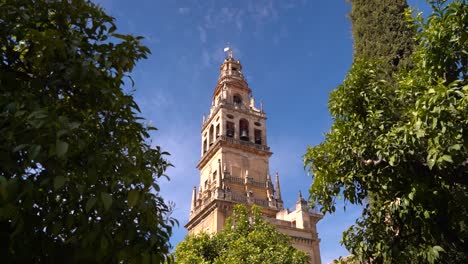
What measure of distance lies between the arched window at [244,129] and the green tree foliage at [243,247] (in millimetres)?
16694

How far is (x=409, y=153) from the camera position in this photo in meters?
6.25

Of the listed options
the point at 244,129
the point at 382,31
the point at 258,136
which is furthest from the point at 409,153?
the point at 258,136

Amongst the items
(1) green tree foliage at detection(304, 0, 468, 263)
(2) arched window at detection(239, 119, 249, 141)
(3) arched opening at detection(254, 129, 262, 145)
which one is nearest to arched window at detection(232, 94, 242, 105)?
(2) arched window at detection(239, 119, 249, 141)

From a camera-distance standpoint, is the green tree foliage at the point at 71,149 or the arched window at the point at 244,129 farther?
the arched window at the point at 244,129

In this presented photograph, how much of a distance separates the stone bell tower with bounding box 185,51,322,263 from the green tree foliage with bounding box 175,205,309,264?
933 centimetres

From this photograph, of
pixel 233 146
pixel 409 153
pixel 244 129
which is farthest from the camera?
pixel 244 129

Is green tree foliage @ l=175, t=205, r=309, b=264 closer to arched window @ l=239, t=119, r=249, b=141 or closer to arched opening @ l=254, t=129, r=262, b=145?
arched window @ l=239, t=119, r=249, b=141

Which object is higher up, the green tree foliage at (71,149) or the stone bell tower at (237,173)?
the stone bell tower at (237,173)

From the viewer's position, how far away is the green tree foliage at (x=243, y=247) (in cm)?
2039

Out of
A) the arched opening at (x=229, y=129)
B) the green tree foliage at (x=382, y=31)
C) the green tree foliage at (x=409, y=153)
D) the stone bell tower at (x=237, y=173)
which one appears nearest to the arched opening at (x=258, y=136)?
the stone bell tower at (x=237, y=173)

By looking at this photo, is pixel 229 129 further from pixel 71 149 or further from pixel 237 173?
Result: pixel 71 149

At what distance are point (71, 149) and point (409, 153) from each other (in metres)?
4.83

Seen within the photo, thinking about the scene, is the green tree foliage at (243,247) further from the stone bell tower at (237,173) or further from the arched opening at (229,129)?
the arched opening at (229,129)

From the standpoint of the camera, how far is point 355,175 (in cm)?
727
